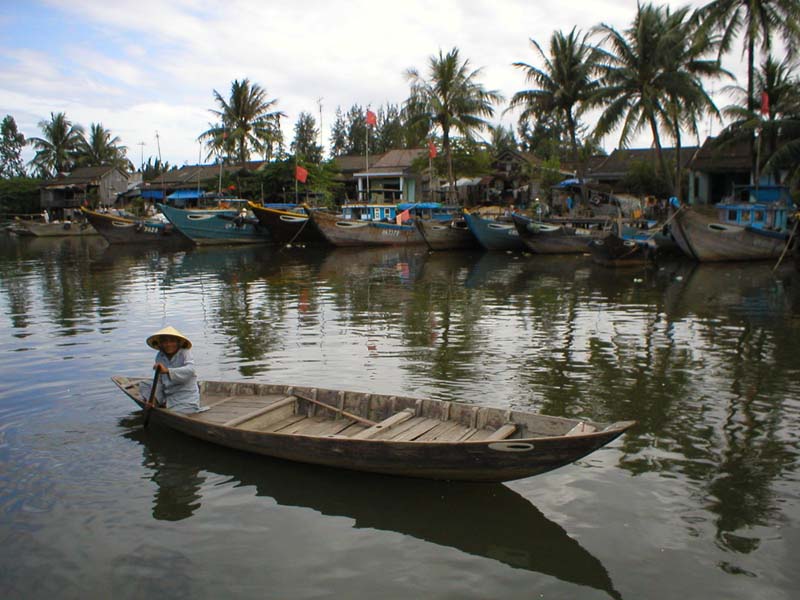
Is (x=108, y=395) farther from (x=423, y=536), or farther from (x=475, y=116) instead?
(x=475, y=116)

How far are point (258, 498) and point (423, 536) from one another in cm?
155

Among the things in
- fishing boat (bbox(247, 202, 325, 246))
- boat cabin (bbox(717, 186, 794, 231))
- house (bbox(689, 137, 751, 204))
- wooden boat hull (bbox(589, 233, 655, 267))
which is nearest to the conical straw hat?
wooden boat hull (bbox(589, 233, 655, 267))

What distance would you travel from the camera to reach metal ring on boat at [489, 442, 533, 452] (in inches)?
204

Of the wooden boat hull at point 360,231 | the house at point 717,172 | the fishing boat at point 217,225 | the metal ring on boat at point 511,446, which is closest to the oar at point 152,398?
the metal ring on boat at point 511,446

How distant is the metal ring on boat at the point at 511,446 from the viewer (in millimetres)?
5180

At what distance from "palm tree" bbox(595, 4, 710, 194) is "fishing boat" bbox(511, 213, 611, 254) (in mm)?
3995

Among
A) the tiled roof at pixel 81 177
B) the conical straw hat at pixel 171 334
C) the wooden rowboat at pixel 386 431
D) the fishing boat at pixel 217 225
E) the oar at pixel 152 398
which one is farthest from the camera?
the tiled roof at pixel 81 177

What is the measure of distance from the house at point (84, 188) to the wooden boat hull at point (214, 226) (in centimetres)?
2248

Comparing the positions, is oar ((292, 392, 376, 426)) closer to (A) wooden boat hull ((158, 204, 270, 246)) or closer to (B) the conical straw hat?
(B) the conical straw hat

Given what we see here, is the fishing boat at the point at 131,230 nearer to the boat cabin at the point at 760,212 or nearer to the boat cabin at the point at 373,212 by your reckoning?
the boat cabin at the point at 373,212

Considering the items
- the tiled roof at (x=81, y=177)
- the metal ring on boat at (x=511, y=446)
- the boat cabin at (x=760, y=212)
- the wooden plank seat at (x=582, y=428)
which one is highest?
the tiled roof at (x=81, y=177)

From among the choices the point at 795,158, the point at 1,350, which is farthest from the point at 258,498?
the point at 795,158

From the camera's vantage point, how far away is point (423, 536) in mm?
5402

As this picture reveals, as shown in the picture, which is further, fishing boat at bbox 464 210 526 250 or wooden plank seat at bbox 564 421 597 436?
fishing boat at bbox 464 210 526 250
